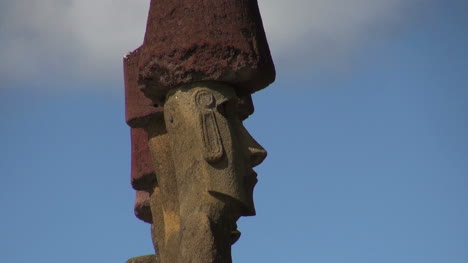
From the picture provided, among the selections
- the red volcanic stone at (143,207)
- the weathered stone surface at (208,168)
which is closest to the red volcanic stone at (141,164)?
the red volcanic stone at (143,207)

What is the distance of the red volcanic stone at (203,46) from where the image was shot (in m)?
16.8

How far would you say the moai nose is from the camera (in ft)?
55.5

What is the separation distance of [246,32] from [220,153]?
46.2 inches

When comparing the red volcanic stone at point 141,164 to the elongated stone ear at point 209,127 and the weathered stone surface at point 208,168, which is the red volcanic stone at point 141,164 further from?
the elongated stone ear at point 209,127

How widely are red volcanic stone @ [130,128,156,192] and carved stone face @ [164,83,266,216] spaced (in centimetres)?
133

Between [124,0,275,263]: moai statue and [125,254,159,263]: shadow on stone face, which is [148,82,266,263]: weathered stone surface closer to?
[124,0,275,263]: moai statue

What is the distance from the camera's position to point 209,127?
16703mm

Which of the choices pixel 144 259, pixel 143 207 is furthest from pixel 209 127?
pixel 144 259

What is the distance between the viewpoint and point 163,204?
698 inches

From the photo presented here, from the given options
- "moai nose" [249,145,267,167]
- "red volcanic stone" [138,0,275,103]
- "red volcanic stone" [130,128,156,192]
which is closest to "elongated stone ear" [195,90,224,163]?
"red volcanic stone" [138,0,275,103]

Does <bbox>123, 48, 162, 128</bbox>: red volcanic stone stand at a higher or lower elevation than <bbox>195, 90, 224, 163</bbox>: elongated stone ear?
higher

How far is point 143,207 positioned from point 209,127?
271 centimetres

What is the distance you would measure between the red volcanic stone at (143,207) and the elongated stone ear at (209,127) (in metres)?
2.50

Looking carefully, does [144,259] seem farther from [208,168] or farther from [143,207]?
[208,168]
